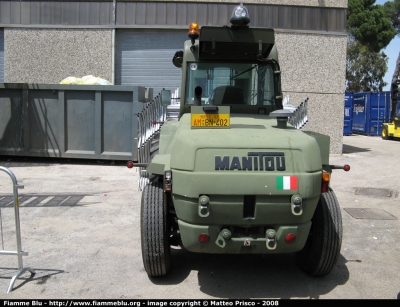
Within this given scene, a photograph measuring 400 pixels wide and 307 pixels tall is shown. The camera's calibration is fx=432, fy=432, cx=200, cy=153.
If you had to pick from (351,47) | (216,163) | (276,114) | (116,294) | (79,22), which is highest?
(351,47)

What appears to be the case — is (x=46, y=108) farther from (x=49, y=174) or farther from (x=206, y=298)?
(x=206, y=298)

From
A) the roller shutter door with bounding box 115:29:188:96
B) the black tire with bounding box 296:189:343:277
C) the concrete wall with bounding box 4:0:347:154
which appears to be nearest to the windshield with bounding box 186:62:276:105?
the black tire with bounding box 296:189:343:277

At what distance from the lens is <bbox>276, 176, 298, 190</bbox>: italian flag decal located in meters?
3.64

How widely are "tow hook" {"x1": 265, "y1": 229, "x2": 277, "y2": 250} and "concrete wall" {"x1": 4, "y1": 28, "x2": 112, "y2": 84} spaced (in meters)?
11.5

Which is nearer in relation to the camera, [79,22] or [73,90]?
[73,90]

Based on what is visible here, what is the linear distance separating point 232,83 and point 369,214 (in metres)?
3.73

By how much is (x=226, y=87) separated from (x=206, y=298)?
8.15 ft

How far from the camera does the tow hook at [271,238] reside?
3.75 meters

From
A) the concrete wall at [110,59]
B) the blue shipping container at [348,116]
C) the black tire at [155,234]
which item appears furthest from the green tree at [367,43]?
the black tire at [155,234]

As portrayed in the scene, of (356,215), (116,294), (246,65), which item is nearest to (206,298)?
(116,294)

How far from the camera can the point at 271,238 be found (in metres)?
3.76

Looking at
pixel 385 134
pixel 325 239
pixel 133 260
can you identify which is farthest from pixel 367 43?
pixel 133 260

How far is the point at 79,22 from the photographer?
1404cm

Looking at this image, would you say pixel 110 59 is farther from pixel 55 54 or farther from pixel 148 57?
pixel 55 54
